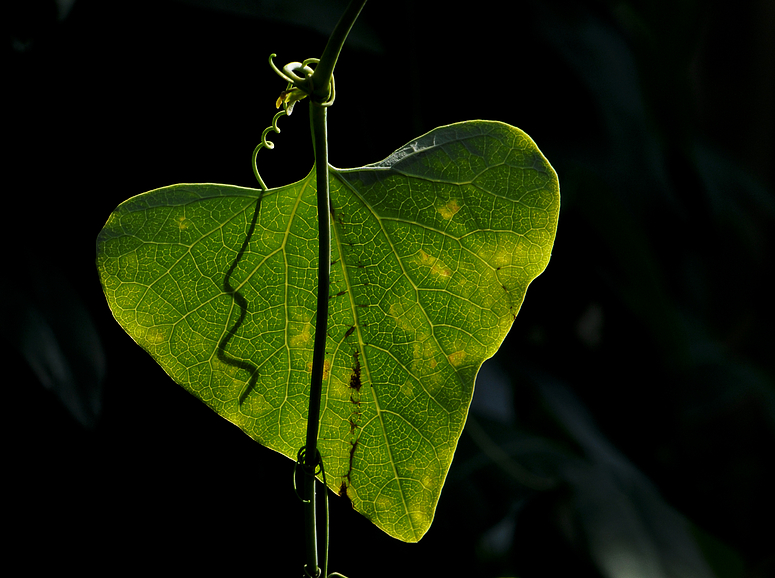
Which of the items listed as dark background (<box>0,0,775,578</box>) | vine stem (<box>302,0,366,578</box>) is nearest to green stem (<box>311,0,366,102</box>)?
vine stem (<box>302,0,366,578</box>)

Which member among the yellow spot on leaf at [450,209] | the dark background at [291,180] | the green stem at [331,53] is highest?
the green stem at [331,53]

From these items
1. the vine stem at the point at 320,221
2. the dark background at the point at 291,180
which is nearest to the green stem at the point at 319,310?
the vine stem at the point at 320,221

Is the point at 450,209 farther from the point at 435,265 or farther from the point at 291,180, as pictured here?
the point at 291,180

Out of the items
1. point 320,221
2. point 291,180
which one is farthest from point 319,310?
point 291,180

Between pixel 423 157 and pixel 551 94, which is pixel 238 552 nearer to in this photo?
pixel 423 157

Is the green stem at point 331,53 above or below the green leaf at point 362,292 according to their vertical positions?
above

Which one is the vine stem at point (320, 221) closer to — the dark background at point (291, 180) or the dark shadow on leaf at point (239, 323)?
the dark shadow on leaf at point (239, 323)

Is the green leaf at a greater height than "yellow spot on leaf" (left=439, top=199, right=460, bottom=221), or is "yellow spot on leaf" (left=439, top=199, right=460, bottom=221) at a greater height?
"yellow spot on leaf" (left=439, top=199, right=460, bottom=221)

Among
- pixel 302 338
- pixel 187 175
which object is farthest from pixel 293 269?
pixel 187 175

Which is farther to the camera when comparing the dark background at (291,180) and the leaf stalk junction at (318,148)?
the dark background at (291,180)

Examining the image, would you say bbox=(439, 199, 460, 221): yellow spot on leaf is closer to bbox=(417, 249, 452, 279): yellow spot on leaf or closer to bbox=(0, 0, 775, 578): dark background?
bbox=(417, 249, 452, 279): yellow spot on leaf
